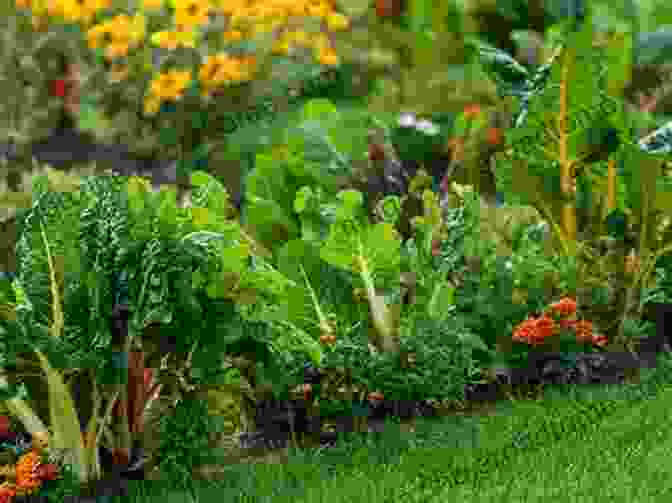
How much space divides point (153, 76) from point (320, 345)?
505cm

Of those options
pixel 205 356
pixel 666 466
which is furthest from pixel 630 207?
pixel 205 356

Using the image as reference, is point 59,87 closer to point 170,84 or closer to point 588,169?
point 170,84

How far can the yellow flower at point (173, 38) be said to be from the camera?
32.1 ft

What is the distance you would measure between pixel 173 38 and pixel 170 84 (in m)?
0.33

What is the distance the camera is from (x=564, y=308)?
234 inches

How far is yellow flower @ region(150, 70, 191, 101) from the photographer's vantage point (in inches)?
391

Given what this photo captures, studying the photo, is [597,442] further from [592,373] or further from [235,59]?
[235,59]

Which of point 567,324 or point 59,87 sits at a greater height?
point 567,324

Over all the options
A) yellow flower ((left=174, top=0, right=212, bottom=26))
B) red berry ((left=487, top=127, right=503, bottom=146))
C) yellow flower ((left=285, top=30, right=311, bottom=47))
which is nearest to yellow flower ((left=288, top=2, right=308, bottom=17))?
yellow flower ((left=285, top=30, right=311, bottom=47))

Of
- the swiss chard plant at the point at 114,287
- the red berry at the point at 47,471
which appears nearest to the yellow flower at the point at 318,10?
the swiss chard plant at the point at 114,287

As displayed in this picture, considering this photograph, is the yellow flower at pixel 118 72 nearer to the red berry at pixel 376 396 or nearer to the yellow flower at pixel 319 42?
the yellow flower at pixel 319 42

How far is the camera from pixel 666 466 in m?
4.99

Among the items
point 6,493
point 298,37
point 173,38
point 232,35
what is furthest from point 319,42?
point 6,493

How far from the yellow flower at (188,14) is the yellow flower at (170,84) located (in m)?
0.36
